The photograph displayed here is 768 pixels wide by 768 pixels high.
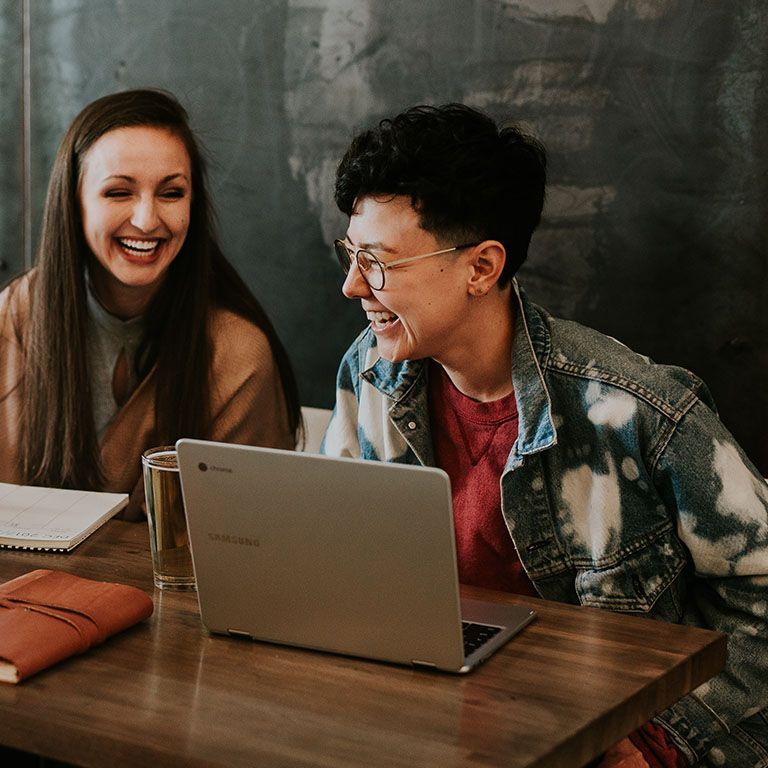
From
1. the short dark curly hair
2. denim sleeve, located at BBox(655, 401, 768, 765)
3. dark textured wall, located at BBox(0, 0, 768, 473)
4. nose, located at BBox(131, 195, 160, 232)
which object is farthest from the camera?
nose, located at BBox(131, 195, 160, 232)

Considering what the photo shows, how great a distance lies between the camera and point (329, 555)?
133 centimetres

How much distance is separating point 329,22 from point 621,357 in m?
1.11

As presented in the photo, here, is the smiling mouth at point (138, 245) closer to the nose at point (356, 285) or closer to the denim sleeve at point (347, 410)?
the denim sleeve at point (347, 410)

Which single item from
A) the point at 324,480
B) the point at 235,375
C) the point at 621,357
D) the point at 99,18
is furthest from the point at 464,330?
the point at 99,18

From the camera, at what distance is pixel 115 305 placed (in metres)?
2.51

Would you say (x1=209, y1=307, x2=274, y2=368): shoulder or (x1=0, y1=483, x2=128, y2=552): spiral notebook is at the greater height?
(x1=209, y1=307, x2=274, y2=368): shoulder

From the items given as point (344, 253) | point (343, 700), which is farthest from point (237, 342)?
point (343, 700)

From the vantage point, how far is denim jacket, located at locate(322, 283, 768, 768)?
1630 mm

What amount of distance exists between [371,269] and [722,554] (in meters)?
0.62

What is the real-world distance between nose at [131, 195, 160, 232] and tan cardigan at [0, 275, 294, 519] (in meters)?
0.22

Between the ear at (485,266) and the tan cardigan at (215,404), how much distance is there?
74cm

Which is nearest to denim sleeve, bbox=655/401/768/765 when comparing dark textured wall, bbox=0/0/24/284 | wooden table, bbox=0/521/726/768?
wooden table, bbox=0/521/726/768

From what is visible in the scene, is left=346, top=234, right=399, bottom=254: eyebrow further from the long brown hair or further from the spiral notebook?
the long brown hair

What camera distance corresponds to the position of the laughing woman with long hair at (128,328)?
7.79ft
